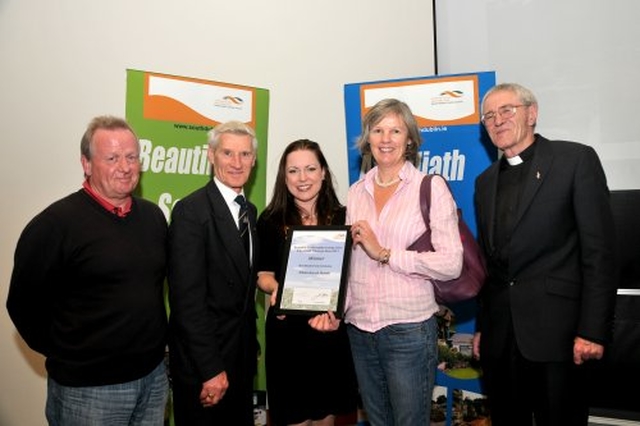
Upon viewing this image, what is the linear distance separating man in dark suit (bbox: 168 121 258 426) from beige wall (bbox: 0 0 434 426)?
5.49 ft

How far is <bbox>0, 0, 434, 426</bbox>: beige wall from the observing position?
3479 mm

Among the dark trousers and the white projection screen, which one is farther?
the white projection screen

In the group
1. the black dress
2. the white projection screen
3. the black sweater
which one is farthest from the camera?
the white projection screen

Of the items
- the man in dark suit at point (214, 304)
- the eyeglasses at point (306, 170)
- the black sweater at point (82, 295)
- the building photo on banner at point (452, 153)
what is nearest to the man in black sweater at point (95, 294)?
the black sweater at point (82, 295)

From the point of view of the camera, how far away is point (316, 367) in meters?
2.65

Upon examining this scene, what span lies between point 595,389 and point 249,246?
2917 mm

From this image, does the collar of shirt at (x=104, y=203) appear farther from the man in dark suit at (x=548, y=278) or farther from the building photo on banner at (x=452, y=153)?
the building photo on banner at (x=452, y=153)

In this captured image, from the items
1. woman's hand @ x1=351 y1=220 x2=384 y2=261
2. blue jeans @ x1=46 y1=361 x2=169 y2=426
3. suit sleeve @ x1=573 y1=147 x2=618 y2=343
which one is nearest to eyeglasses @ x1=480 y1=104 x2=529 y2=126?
suit sleeve @ x1=573 y1=147 x2=618 y2=343

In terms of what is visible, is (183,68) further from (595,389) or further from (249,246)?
(595,389)

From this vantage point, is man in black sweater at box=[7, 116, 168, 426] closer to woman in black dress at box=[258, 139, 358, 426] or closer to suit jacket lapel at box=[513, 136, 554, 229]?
woman in black dress at box=[258, 139, 358, 426]

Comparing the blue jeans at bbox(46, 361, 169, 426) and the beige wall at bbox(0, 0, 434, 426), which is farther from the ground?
the beige wall at bbox(0, 0, 434, 426)

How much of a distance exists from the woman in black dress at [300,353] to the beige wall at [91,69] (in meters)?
1.54

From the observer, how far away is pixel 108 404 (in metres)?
2.06

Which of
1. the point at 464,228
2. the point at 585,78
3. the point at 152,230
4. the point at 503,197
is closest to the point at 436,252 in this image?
the point at 464,228
